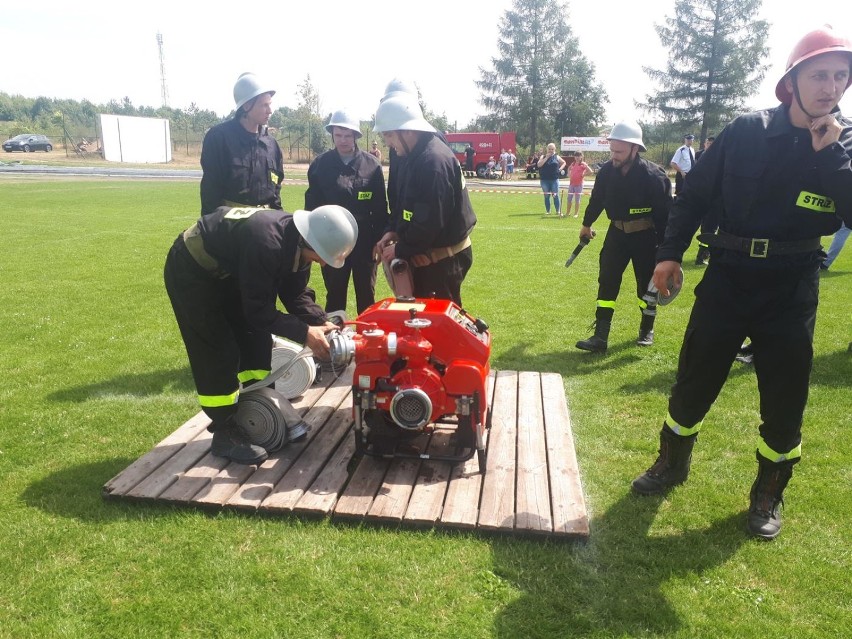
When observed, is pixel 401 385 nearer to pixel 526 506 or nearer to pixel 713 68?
pixel 526 506

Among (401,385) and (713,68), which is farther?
(713,68)

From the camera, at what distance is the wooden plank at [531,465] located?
3236mm

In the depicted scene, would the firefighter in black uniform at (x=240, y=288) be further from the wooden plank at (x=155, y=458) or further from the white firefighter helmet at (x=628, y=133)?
the white firefighter helmet at (x=628, y=133)

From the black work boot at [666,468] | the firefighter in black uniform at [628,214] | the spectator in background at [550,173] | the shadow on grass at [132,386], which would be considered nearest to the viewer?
the black work boot at [666,468]

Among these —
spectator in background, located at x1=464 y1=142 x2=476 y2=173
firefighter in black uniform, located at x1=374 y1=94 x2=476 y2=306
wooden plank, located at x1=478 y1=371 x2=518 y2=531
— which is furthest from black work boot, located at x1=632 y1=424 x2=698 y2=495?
spectator in background, located at x1=464 y1=142 x2=476 y2=173

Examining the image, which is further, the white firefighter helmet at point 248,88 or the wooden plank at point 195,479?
the white firefighter helmet at point 248,88

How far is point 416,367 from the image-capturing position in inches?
137

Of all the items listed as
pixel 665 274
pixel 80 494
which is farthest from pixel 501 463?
pixel 80 494

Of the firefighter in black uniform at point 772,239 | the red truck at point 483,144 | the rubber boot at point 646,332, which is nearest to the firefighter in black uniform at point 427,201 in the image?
the firefighter in black uniform at point 772,239

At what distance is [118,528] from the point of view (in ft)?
10.5

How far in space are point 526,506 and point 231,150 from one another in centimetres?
337

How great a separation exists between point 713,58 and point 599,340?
163 ft

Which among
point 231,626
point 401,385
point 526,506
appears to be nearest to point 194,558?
point 231,626

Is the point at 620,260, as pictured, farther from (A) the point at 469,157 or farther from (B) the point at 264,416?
(A) the point at 469,157
